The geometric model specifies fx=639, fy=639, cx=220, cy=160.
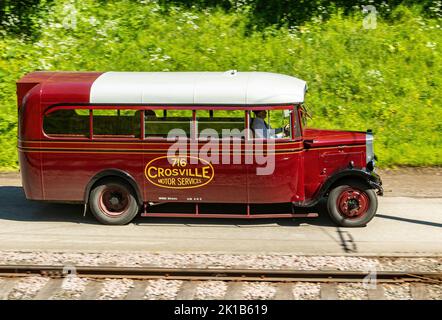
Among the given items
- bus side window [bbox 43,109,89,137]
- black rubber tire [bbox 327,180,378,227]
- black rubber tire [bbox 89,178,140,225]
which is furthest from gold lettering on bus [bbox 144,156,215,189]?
black rubber tire [bbox 327,180,378,227]

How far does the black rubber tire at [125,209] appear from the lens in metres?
11.8

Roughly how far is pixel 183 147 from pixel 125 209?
65.2 inches

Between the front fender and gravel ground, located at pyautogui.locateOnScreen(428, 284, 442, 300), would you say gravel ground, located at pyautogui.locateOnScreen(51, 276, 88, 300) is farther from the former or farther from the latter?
gravel ground, located at pyautogui.locateOnScreen(428, 284, 442, 300)

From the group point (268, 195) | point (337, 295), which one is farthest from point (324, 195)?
point (337, 295)

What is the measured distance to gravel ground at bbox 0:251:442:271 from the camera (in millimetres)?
9500

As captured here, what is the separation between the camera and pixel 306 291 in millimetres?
8641

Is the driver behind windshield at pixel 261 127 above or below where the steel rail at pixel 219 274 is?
above

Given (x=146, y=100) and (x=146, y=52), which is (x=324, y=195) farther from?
(x=146, y=52)

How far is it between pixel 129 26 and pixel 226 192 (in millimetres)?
9115

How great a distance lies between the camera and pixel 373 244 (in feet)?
34.8

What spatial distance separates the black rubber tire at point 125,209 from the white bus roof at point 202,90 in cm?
153

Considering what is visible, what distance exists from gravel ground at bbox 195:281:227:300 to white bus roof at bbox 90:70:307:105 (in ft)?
11.7

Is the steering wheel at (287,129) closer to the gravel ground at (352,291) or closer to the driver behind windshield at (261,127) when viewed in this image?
the driver behind windshield at (261,127)

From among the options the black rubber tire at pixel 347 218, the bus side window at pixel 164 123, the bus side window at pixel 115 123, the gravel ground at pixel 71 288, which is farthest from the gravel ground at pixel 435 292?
the bus side window at pixel 115 123
